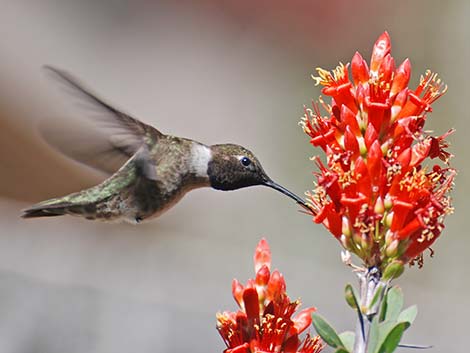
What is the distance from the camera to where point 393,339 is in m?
1.24

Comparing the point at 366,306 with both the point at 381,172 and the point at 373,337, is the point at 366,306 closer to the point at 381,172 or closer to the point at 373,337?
the point at 373,337

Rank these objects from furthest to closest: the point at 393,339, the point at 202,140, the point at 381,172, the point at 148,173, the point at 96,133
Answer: the point at 202,140 < the point at 148,173 < the point at 96,133 < the point at 381,172 < the point at 393,339

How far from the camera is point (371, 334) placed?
4.15 ft

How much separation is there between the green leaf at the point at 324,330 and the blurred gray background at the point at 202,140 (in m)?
3.13

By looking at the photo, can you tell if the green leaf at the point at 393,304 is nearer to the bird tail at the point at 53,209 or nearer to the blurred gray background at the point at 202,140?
the bird tail at the point at 53,209

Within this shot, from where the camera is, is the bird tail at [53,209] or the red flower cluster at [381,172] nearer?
the red flower cluster at [381,172]

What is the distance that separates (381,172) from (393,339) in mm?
283

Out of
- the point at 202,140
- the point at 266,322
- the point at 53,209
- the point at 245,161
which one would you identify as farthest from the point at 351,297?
the point at 202,140

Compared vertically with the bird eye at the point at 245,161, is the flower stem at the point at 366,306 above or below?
below

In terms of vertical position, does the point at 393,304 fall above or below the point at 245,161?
below

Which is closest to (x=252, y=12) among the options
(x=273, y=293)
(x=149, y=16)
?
(x=149, y=16)

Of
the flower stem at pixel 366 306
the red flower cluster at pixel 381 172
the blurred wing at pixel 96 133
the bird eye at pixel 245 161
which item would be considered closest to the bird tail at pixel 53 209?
the blurred wing at pixel 96 133

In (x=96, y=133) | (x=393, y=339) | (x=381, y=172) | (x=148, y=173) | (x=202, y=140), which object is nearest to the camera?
(x=393, y=339)

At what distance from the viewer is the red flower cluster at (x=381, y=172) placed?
52.8 inches
